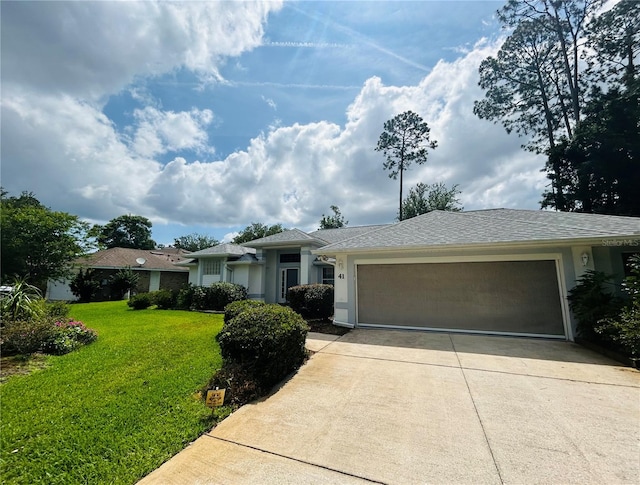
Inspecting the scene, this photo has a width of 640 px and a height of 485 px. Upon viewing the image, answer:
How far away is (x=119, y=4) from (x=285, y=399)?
30.0 feet

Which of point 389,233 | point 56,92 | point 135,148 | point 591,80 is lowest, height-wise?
point 389,233

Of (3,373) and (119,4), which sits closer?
(3,373)

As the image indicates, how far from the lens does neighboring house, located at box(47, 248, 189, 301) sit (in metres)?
22.0

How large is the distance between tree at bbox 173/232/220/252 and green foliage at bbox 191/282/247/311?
3792 cm

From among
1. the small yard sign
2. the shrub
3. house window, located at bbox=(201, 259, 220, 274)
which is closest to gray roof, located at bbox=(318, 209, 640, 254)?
the shrub

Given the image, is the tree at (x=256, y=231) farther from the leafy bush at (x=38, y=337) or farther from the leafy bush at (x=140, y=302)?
the leafy bush at (x=38, y=337)

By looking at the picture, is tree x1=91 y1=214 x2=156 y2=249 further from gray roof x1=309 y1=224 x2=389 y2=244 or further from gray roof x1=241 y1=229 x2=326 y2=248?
gray roof x1=309 y1=224 x2=389 y2=244

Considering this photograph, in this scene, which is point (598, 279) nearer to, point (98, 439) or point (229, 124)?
point (98, 439)

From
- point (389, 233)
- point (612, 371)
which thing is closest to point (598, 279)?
point (612, 371)

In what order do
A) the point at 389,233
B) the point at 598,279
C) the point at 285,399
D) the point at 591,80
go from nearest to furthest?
the point at 285,399 → the point at 598,279 → the point at 389,233 → the point at 591,80

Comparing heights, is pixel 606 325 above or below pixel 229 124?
below

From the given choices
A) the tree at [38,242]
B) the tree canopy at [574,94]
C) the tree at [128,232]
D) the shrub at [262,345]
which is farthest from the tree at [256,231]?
the shrub at [262,345]

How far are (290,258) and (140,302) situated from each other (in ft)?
29.7

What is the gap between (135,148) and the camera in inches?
441
